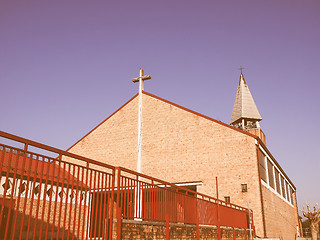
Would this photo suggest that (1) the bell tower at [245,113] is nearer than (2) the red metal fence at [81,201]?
No

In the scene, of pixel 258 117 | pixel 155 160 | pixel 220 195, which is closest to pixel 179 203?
pixel 220 195

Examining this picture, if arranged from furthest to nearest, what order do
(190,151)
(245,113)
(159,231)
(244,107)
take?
1. (244,107)
2. (245,113)
3. (190,151)
4. (159,231)

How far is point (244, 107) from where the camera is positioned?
122 ft

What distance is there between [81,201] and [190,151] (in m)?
15.3

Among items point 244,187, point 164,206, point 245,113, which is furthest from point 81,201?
point 245,113

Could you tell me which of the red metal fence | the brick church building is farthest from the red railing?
the brick church building

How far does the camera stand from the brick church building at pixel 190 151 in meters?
18.6

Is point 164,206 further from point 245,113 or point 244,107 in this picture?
point 244,107

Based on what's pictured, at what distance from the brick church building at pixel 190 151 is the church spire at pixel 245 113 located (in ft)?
31.3

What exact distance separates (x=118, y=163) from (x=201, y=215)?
12881mm

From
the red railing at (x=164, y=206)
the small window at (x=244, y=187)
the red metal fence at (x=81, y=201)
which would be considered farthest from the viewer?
the small window at (x=244, y=187)

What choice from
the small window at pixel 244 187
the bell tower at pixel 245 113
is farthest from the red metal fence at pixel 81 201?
the bell tower at pixel 245 113

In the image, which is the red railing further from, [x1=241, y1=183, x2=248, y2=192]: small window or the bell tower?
the bell tower

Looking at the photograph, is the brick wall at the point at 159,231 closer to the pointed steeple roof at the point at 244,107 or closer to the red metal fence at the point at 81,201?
the red metal fence at the point at 81,201
